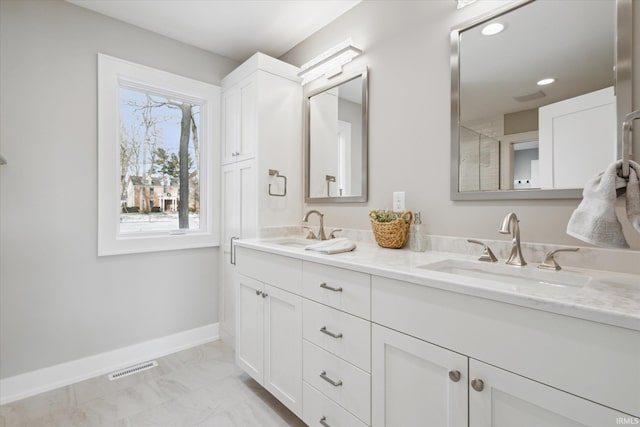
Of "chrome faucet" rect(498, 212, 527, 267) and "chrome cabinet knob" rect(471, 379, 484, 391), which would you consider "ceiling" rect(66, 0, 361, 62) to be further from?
"chrome cabinet knob" rect(471, 379, 484, 391)

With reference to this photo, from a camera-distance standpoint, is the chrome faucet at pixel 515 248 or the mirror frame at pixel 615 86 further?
the chrome faucet at pixel 515 248

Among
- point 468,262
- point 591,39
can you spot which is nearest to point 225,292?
point 468,262

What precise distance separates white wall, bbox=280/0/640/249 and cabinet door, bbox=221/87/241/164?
103cm

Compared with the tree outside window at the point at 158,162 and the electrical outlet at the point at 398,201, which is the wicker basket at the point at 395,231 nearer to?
the electrical outlet at the point at 398,201

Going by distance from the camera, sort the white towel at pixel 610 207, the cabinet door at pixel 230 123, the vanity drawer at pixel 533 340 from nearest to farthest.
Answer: the vanity drawer at pixel 533 340, the white towel at pixel 610 207, the cabinet door at pixel 230 123

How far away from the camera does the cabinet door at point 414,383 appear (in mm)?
904

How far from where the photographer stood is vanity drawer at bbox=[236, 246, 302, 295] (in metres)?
1.51

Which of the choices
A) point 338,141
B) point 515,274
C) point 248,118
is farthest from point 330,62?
point 515,274

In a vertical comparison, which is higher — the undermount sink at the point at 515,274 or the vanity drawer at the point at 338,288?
the undermount sink at the point at 515,274

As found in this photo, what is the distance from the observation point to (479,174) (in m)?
1.43

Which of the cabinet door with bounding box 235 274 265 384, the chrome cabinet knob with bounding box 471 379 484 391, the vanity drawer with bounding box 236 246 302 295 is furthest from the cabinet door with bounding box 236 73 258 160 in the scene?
the chrome cabinet knob with bounding box 471 379 484 391

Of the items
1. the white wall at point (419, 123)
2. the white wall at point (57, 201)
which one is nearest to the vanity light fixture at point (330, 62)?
the white wall at point (419, 123)

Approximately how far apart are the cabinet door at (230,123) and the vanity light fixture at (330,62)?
0.61 metres

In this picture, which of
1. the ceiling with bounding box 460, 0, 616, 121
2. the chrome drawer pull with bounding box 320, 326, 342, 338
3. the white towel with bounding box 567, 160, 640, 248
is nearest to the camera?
the white towel with bounding box 567, 160, 640, 248
